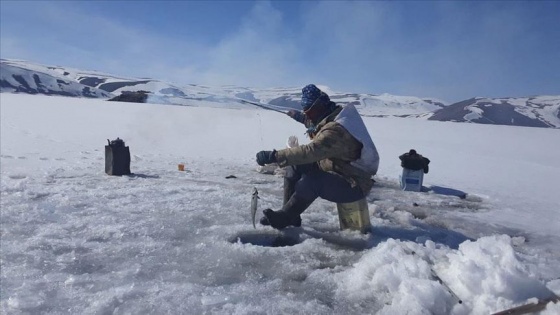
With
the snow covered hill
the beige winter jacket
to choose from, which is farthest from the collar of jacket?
the snow covered hill

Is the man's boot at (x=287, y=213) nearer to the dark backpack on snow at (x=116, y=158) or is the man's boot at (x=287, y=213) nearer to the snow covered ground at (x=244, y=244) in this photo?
the snow covered ground at (x=244, y=244)

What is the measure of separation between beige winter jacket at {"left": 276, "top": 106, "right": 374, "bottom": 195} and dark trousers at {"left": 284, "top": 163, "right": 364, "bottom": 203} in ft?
0.18

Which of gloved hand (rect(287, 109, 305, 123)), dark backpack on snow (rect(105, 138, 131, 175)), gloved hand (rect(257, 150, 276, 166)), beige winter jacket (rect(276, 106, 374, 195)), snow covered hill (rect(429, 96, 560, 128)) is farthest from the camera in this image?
snow covered hill (rect(429, 96, 560, 128))

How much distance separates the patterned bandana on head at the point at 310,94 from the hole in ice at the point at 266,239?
3.45 feet

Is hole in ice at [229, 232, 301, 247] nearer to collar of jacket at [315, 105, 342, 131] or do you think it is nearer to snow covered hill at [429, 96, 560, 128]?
collar of jacket at [315, 105, 342, 131]

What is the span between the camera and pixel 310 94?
324 centimetres

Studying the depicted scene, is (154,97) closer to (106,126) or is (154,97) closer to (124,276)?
(124,276)

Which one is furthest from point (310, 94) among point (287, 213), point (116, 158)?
point (116, 158)

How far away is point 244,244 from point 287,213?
20.6 inches

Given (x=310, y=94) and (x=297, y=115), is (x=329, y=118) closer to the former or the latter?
(x=310, y=94)

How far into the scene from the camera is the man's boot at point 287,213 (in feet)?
11.1

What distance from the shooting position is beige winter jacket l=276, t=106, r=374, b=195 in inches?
120

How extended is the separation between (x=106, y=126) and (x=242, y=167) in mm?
8000

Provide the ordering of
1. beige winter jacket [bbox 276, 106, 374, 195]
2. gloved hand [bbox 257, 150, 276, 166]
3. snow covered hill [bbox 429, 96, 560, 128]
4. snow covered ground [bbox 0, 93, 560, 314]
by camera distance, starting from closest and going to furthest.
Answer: snow covered ground [bbox 0, 93, 560, 314] < beige winter jacket [bbox 276, 106, 374, 195] < gloved hand [bbox 257, 150, 276, 166] < snow covered hill [bbox 429, 96, 560, 128]
